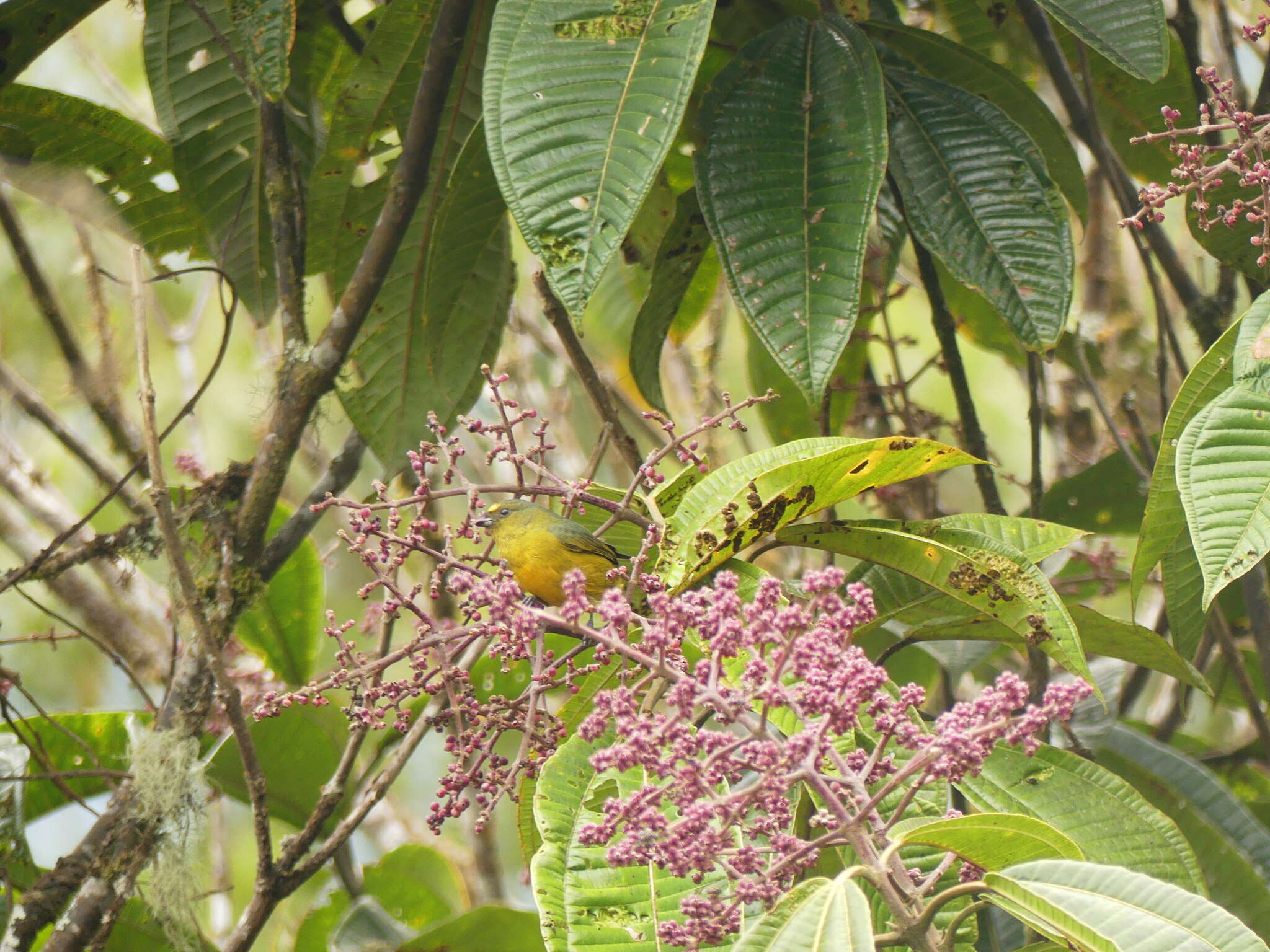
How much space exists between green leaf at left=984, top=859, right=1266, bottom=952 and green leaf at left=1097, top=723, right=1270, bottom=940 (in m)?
1.09

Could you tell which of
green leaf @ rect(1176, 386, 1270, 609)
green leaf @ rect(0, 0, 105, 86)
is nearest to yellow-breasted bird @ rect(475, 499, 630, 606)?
green leaf @ rect(1176, 386, 1270, 609)

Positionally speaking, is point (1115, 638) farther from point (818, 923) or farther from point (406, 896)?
point (406, 896)

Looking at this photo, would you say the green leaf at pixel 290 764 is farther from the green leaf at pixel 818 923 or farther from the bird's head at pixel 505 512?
the green leaf at pixel 818 923

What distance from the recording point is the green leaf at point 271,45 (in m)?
1.80

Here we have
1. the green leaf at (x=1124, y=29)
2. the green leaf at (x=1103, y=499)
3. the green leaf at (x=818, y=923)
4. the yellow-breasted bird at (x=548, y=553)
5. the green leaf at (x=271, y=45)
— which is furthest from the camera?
the green leaf at (x=1103, y=499)

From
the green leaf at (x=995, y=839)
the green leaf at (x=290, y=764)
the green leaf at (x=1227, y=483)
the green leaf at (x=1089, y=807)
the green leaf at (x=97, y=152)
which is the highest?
the green leaf at (x=97, y=152)

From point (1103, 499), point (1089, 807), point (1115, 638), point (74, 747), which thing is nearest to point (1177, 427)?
point (1115, 638)

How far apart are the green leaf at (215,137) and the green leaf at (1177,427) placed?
5.67 ft

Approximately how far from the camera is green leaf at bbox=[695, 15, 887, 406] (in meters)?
1.56

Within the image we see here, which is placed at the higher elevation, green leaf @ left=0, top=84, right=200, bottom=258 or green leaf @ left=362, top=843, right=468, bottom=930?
green leaf @ left=0, top=84, right=200, bottom=258

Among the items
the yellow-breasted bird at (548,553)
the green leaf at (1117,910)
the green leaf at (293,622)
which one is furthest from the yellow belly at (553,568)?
the green leaf at (1117,910)

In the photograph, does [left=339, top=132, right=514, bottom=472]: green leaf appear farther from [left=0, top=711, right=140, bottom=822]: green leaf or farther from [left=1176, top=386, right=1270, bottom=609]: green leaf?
[left=1176, top=386, right=1270, bottom=609]: green leaf

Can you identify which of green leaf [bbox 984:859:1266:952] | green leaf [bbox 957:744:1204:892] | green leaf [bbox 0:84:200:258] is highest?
green leaf [bbox 0:84:200:258]

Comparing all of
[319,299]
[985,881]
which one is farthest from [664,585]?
[319,299]
